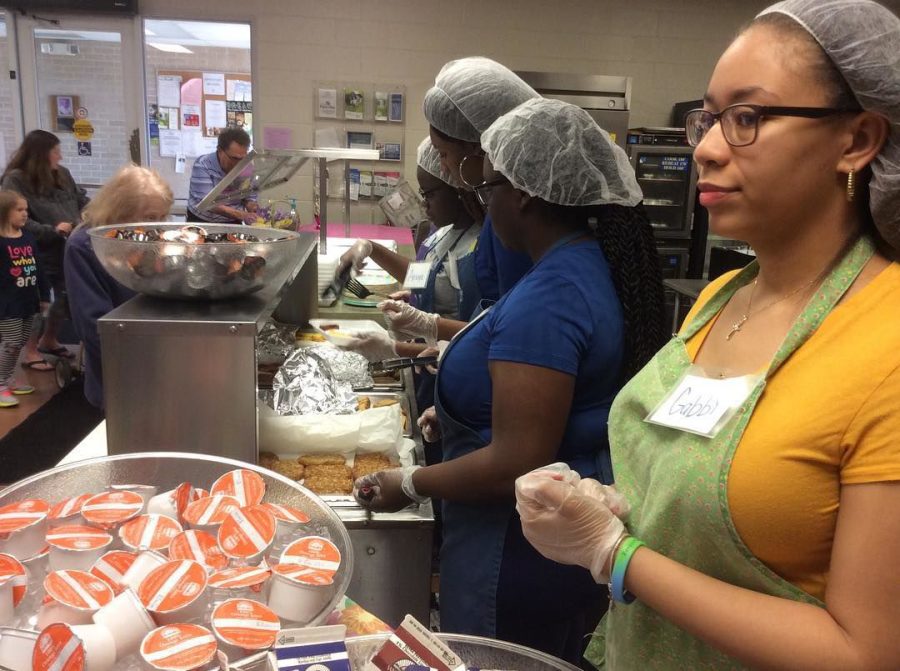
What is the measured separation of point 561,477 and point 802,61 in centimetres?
60

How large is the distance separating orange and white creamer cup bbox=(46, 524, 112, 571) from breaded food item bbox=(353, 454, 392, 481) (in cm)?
79

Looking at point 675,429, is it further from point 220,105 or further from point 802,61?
point 220,105

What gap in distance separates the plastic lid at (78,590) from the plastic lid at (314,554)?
0.22 metres

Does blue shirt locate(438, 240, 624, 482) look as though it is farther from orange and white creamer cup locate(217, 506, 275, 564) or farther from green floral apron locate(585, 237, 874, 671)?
orange and white creamer cup locate(217, 506, 275, 564)

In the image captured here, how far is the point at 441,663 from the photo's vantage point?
69 cm

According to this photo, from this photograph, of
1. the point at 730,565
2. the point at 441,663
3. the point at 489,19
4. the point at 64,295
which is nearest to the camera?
the point at 441,663

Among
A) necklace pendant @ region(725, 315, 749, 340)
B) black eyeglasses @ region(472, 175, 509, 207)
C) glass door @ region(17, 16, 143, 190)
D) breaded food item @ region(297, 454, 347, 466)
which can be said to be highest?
glass door @ region(17, 16, 143, 190)

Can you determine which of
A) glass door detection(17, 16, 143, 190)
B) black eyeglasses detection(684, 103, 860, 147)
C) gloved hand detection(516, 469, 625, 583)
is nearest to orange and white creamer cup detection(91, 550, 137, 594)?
gloved hand detection(516, 469, 625, 583)

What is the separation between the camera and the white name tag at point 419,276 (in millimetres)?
2594

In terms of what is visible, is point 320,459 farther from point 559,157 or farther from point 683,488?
point 683,488

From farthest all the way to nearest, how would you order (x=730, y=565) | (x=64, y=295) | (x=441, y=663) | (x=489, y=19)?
(x=489, y=19)
(x=64, y=295)
(x=730, y=565)
(x=441, y=663)

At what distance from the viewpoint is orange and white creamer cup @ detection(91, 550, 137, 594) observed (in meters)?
0.86

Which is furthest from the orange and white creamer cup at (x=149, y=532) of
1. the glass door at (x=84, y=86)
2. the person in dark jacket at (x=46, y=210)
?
the glass door at (x=84, y=86)

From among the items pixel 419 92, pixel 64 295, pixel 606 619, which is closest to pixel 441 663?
pixel 606 619
